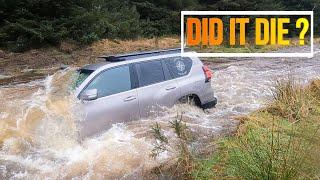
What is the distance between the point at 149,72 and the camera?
9203 mm

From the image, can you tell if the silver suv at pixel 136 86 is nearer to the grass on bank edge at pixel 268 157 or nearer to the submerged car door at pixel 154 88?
the submerged car door at pixel 154 88

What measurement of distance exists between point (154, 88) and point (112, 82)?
3.01 feet

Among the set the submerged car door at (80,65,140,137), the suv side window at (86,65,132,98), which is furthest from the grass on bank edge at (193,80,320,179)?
the suv side window at (86,65,132,98)

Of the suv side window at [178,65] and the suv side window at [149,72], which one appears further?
the suv side window at [178,65]

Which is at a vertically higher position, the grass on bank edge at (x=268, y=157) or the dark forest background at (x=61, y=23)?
the dark forest background at (x=61, y=23)

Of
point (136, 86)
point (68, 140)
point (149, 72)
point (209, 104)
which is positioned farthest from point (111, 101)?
point (209, 104)

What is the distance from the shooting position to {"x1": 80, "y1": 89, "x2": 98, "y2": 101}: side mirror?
793 centimetres

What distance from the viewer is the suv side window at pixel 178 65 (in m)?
9.64

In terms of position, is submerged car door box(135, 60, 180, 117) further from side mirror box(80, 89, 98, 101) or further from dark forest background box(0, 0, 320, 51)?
dark forest background box(0, 0, 320, 51)

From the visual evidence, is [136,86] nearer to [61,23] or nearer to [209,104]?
[209,104]

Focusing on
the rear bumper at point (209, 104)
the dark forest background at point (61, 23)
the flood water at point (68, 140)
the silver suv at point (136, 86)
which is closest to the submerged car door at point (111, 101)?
the silver suv at point (136, 86)

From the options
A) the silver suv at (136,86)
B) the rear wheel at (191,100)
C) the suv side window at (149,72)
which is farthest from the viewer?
the rear wheel at (191,100)


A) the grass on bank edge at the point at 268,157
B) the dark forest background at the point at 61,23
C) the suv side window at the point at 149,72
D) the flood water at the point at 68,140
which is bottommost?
the flood water at the point at 68,140

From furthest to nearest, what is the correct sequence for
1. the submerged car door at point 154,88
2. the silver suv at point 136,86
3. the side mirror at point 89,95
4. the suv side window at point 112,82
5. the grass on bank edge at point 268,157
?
the submerged car door at point 154,88, the suv side window at point 112,82, the silver suv at point 136,86, the side mirror at point 89,95, the grass on bank edge at point 268,157
